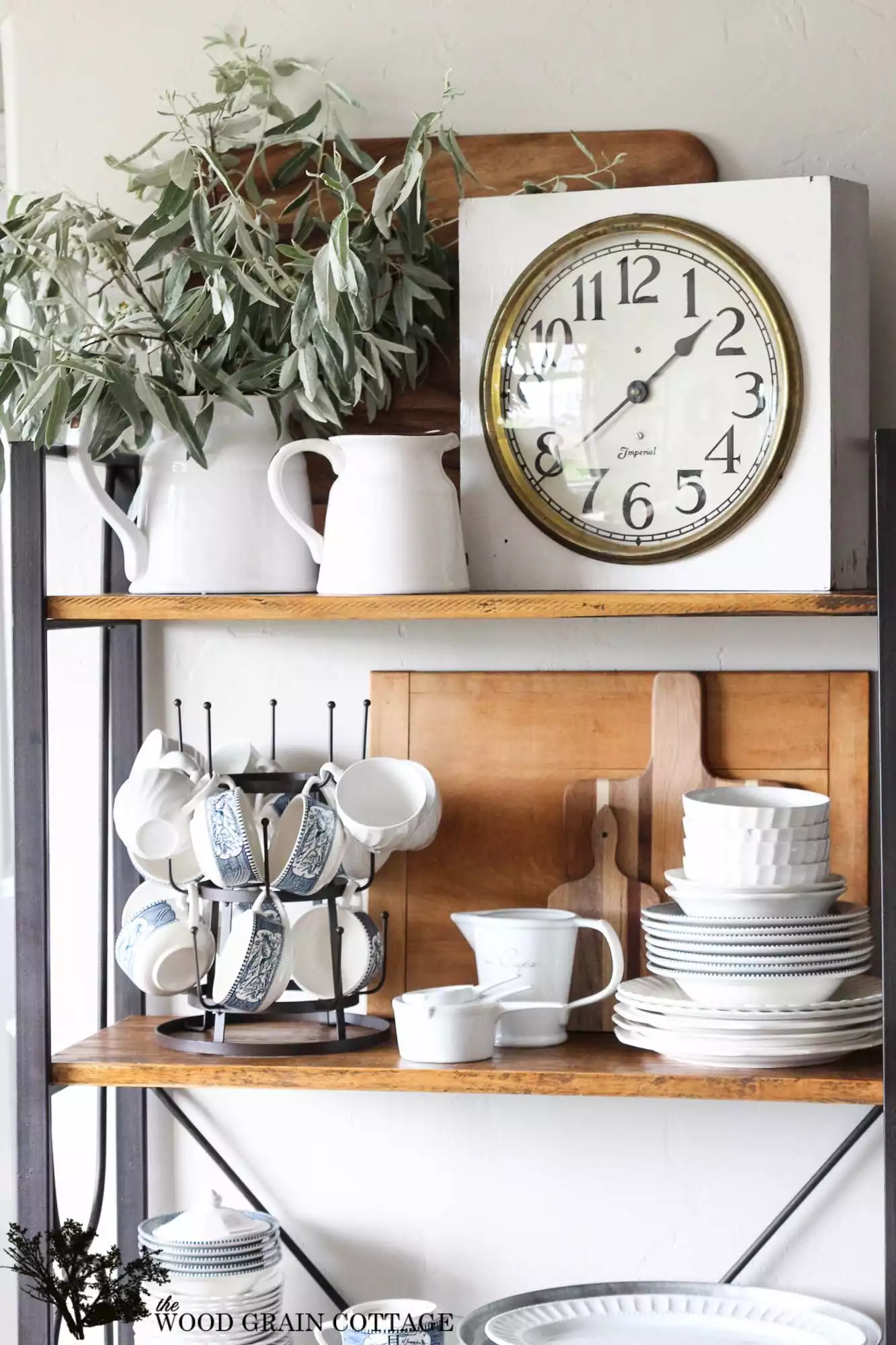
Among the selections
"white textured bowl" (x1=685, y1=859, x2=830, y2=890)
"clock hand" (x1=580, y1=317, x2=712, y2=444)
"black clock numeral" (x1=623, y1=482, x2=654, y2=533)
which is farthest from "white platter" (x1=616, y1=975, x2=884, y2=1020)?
"clock hand" (x1=580, y1=317, x2=712, y2=444)

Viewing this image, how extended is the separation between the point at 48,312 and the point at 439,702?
1.84 ft

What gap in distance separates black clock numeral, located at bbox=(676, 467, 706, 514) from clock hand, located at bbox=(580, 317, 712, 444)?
3.2 inches

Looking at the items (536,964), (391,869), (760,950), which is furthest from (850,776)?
(391,869)

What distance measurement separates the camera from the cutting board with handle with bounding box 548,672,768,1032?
1579mm

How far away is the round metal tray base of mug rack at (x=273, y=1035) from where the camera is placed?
1442 millimetres

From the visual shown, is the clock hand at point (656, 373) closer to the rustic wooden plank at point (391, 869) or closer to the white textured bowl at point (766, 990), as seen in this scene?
the rustic wooden plank at point (391, 869)

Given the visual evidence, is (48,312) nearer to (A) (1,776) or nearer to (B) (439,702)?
(B) (439,702)

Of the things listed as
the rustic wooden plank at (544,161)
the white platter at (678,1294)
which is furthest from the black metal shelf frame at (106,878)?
the rustic wooden plank at (544,161)

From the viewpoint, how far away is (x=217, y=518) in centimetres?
149

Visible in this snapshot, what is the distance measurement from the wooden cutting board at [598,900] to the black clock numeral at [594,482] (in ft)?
1.02

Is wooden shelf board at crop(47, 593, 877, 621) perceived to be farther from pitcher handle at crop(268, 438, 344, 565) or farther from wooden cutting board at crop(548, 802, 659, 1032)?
wooden cutting board at crop(548, 802, 659, 1032)

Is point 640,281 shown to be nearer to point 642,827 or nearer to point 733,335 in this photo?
point 733,335

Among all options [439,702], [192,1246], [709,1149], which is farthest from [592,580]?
[192,1246]

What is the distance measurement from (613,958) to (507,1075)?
0.18 meters
